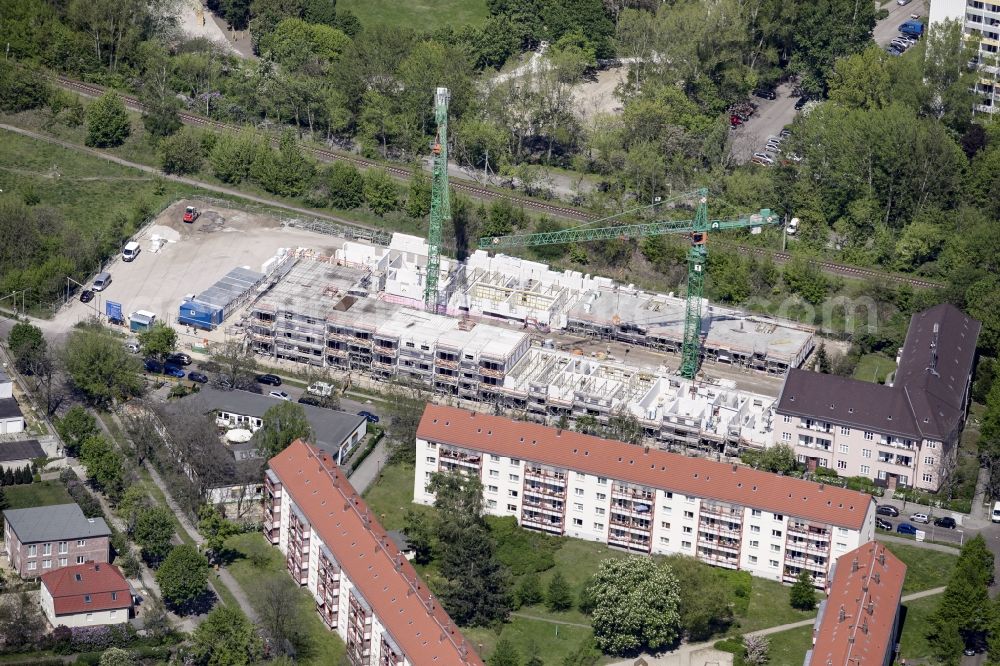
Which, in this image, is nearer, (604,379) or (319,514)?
(319,514)

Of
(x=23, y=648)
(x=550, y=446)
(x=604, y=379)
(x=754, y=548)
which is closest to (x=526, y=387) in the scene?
(x=604, y=379)

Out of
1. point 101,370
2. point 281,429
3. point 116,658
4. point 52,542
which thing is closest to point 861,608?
point 116,658

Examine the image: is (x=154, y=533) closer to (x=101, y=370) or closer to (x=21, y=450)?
(x=21, y=450)

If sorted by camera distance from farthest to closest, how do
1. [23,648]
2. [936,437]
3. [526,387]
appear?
1. [526,387]
2. [936,437]
3. [23,648]

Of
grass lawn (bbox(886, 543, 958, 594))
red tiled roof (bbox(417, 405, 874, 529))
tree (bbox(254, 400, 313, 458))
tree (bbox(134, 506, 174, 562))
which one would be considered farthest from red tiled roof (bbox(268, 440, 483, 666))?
grass lawn (bbox(886, 543, 958, 594))

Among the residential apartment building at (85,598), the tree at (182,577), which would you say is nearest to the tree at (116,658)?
the residential apartment building at (85,598)

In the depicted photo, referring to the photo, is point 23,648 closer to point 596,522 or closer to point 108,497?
point 108,497

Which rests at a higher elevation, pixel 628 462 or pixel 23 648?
pixel 628 462
